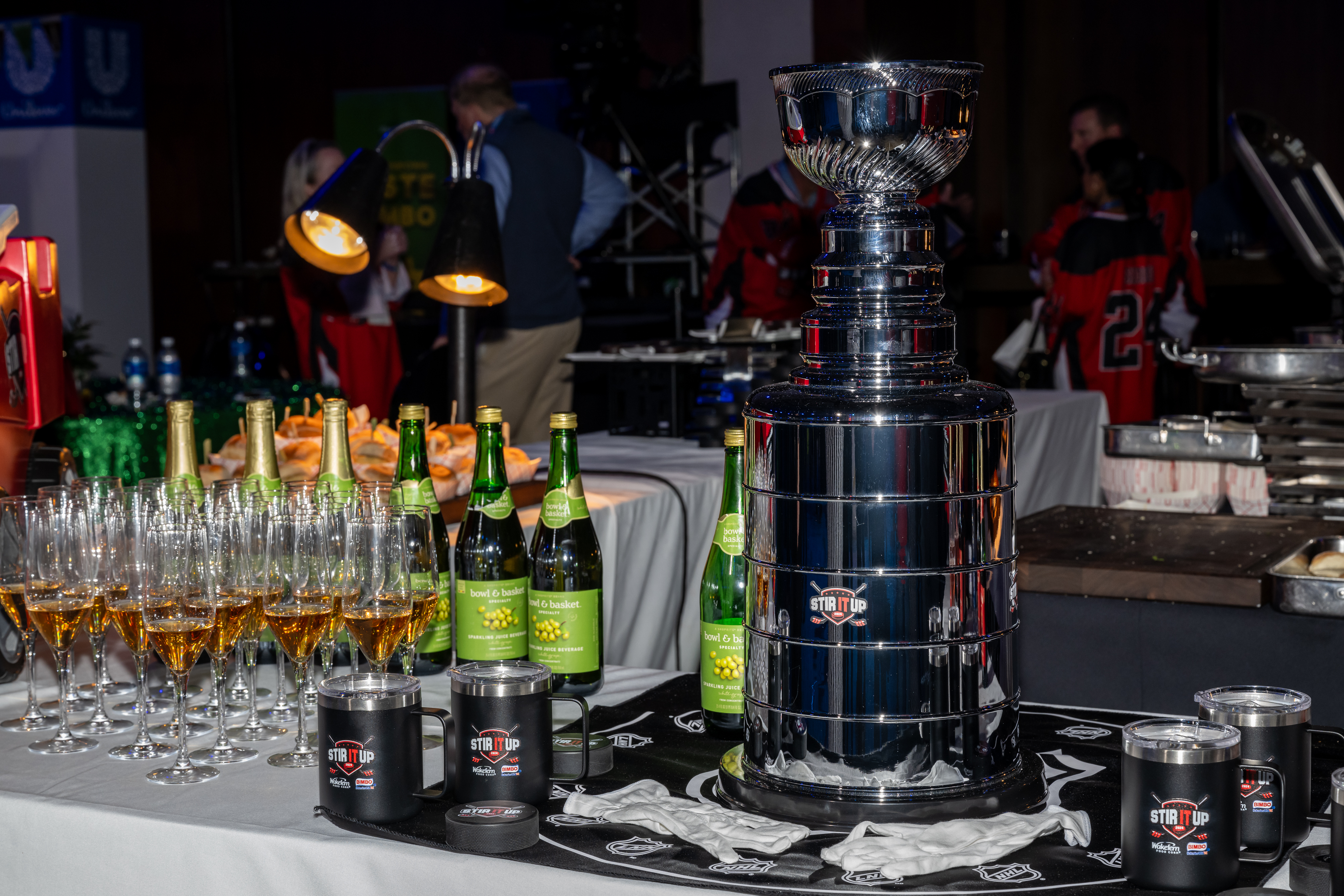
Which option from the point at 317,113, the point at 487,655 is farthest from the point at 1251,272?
the point at 317,113

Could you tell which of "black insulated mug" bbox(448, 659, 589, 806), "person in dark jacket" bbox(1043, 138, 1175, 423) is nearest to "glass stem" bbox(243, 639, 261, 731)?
"black insulated mug" bbox(448, 659, 589, 806)

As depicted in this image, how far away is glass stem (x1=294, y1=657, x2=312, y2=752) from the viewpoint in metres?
1.20

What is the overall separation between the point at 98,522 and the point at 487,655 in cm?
37

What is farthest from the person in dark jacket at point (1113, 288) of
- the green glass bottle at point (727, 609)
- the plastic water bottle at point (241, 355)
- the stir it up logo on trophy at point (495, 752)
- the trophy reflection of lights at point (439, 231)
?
the stir it up logo on trophy at point (495, 752)

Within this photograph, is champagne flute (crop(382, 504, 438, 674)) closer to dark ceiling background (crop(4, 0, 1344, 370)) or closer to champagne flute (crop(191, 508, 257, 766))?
champagne flute (crop(191, 508, 257, 766))

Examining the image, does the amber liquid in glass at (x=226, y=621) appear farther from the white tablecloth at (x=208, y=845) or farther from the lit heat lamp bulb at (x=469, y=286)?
the lit heat lamp bulb at (x=469, y=286)

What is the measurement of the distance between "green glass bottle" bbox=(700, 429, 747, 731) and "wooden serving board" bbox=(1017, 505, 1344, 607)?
0.64 metres

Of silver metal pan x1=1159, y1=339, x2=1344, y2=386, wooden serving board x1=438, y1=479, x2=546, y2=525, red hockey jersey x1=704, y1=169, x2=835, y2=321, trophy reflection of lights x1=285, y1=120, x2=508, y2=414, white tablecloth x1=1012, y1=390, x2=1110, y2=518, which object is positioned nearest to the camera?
wooden serving board x1=438, y1=479, x2=546, y2=525

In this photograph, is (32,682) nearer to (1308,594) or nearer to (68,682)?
(68,682)

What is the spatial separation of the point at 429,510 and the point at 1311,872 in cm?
86

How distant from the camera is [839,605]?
3.32ft

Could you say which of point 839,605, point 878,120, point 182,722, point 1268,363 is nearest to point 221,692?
point 182,722

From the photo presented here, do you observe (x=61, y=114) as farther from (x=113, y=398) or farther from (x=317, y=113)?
(x=113, y=398)

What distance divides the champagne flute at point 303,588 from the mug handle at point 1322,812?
76 cm
